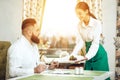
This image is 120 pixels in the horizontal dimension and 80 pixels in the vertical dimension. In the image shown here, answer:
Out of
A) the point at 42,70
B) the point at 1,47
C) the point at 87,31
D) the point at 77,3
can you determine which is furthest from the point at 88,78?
the point at 77,3

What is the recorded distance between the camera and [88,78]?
2326 mm

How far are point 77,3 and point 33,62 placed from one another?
190cm

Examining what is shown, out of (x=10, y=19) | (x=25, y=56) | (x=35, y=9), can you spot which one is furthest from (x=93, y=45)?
(x=10, y=19)

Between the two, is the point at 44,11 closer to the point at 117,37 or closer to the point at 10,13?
the point at 10,13

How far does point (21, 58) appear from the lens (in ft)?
9.04

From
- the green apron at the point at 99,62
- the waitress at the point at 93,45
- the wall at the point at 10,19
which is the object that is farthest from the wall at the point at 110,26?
the wall at the point at 10,19

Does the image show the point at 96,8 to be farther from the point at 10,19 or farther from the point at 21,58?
the point at 21,58

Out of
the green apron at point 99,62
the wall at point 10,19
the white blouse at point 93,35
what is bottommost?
the green apron at point 99,62

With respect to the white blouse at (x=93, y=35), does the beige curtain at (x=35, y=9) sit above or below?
above

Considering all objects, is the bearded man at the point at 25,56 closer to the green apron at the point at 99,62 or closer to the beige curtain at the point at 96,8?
the green apron at the point at 99,62

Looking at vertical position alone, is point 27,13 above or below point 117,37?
above

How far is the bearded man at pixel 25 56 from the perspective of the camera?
8.74 ft

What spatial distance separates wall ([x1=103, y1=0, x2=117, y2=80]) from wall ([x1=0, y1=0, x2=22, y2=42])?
4.99 feet

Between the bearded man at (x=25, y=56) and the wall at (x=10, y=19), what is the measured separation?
1841mm
